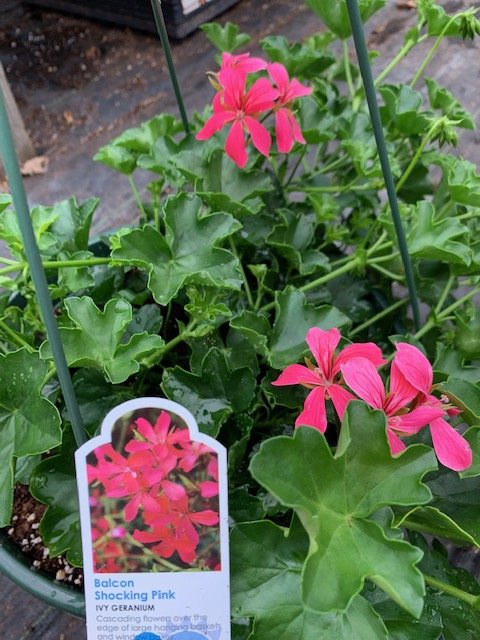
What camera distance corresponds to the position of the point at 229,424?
0.79 meters

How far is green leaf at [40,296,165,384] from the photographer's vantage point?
695 millimetres

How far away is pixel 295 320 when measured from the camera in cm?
80

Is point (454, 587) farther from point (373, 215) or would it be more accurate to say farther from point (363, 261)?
point (373, 215)

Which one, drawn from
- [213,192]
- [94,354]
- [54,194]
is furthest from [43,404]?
[54,194]

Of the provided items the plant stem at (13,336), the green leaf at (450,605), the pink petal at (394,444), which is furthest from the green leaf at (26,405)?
the green leaf at (450,605)

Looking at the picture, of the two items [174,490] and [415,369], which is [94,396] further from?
[415,369]

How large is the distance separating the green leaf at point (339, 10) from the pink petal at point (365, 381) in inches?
26.4

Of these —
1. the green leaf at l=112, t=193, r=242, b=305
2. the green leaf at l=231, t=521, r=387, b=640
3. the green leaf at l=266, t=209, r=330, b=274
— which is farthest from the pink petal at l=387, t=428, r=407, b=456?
the green leaf at l=266, t=209, r=330, b=274

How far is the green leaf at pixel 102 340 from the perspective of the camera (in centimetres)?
70

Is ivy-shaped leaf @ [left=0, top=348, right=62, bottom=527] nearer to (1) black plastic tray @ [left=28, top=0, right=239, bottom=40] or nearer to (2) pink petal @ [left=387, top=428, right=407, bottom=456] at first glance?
(2) pink petal @ [left=387, top=428, right=407, bottom=456]

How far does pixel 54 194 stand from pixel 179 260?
4.01 feet

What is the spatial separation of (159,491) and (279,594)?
0.49 ft

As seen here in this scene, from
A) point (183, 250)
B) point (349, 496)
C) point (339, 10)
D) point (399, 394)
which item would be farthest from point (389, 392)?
point (339, 10)

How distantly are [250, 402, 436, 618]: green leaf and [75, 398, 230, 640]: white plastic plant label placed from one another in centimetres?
6
